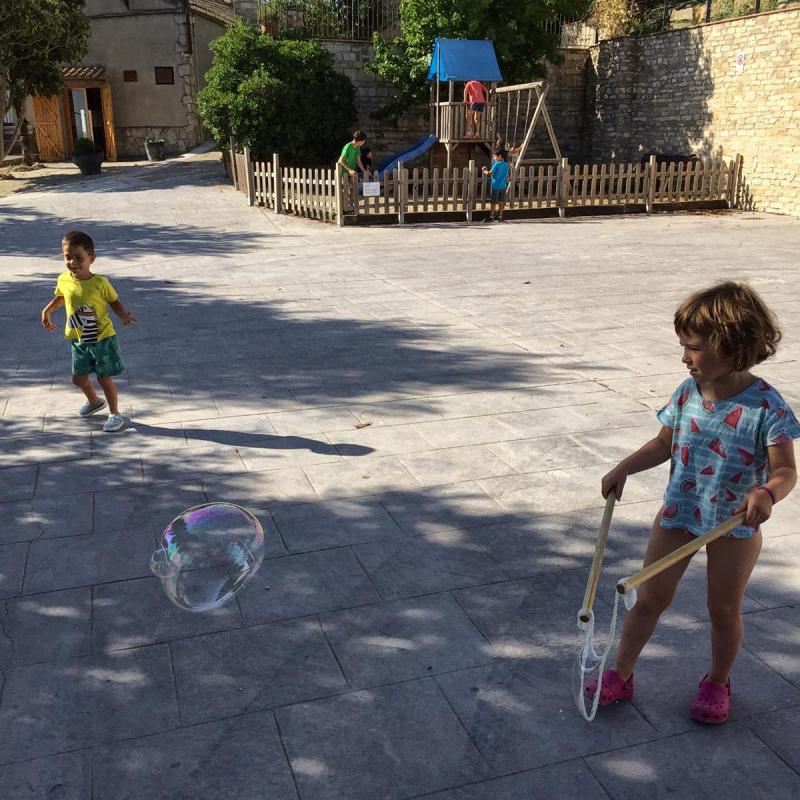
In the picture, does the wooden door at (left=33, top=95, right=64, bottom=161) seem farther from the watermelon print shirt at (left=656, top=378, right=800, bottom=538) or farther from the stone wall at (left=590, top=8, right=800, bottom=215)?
the watermelon print shirt at (left=656, top=378, right=800, bottom=538)

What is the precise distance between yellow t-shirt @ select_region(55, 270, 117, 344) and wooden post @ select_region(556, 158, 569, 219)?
47.0 ft

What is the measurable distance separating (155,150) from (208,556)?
28.1 meters

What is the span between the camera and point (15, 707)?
2.97 metres

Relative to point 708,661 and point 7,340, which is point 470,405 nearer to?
point 708,661

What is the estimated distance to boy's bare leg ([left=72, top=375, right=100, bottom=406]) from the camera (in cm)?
575

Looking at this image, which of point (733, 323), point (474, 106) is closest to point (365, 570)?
point (733, 323)

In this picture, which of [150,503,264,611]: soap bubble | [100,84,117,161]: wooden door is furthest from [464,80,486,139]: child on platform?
[150,503,264,611]: soap bubble

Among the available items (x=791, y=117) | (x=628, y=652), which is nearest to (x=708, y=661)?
(x=628, y=652)

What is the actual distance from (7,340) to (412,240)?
26.6ft

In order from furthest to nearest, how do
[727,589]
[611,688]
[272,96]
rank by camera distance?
[272,96] < [611,688] < [727,589]

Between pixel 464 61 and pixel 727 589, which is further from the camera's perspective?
pixel 464 61

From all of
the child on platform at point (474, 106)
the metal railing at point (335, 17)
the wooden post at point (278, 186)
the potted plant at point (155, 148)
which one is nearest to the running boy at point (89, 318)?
the wooden post at point (278, 186)

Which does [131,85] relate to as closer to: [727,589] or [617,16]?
[617,16]

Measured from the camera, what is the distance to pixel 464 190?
57.5 feet
